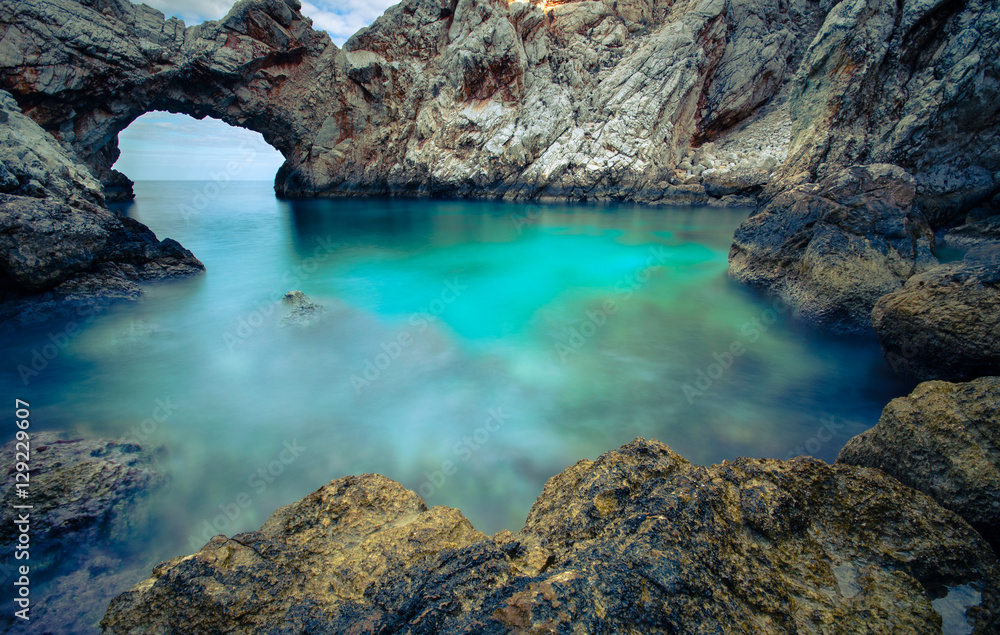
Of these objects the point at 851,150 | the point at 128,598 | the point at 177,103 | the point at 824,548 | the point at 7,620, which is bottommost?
the point at 7,620

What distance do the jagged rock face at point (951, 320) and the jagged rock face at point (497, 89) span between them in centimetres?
2263

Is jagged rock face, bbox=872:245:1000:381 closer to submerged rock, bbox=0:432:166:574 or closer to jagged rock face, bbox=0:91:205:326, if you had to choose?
submerged rock, bbox=0:432:166:574

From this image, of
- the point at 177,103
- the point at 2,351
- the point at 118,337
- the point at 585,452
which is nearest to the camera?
the point at 585,452

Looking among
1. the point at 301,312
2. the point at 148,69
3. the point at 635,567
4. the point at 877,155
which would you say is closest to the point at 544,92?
the point at 148,69

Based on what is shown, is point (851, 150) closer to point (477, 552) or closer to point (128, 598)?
point (477, 552)

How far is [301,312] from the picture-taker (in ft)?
23.6

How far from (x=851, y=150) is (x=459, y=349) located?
9.94 m

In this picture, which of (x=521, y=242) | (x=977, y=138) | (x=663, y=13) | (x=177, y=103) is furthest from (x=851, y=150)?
(x=177, y=103)

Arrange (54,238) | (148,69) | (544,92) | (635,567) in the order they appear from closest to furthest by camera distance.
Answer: (635,567) < (54,238) < (148,69) < (544,92)

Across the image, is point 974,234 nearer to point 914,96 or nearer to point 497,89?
point 914,96

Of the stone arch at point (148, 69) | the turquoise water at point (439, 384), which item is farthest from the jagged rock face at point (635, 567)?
the stone arch at point (148, 69)

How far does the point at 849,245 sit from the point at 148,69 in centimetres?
2769

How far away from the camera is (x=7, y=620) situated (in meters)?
2.43

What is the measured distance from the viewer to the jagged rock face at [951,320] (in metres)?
3.43
